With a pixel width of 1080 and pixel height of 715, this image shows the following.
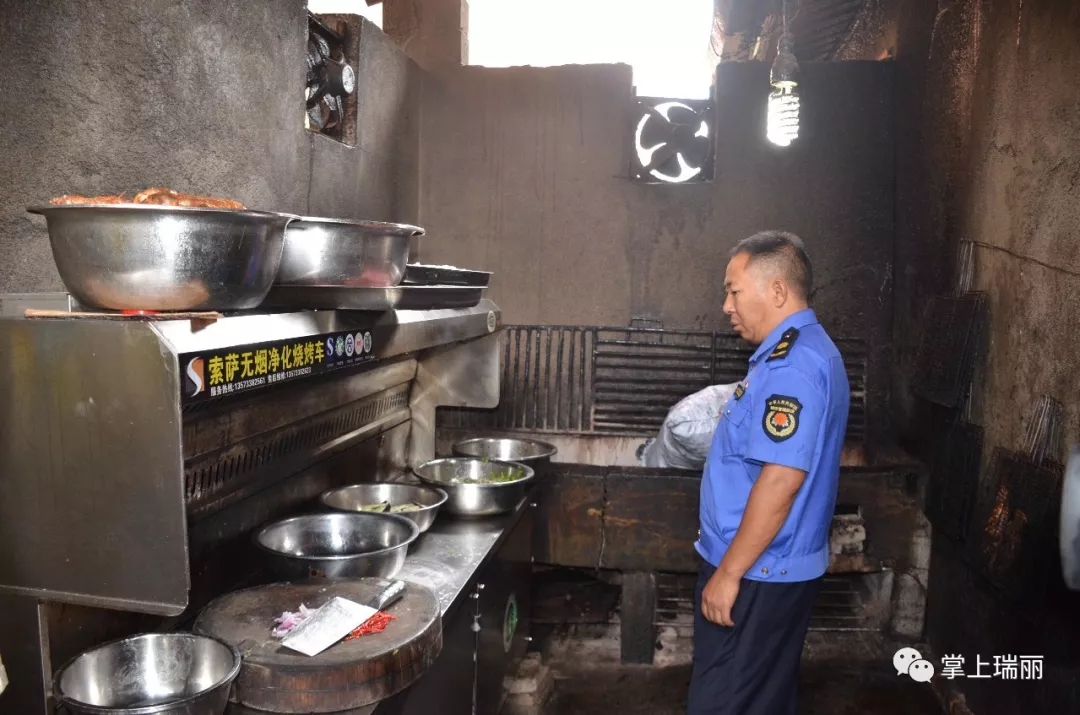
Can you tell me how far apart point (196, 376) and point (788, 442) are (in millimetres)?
1827

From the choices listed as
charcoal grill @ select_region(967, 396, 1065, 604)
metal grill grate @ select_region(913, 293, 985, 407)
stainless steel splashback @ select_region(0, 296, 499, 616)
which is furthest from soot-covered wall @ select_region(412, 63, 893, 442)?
stainless steel splashback @ select_region(0, 296, 499, 616)

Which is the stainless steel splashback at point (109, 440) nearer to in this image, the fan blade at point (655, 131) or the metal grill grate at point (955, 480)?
the metal grill grate at point (955, 480)

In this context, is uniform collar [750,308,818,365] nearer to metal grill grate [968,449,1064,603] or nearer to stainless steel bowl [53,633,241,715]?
metal grill grate [968,449,1064,603]

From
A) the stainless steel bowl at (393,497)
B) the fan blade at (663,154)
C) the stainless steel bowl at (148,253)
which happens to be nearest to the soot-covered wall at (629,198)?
the fan blade at (663,154)

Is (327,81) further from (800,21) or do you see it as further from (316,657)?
(800,21)

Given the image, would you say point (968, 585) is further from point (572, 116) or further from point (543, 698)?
point (572, 116)

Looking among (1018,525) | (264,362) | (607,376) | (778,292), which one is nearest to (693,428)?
(607,376)

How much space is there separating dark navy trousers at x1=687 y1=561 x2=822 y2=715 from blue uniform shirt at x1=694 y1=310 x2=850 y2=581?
0.08 meters

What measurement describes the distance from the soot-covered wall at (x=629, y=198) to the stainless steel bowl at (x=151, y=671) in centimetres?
403

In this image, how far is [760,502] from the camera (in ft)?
8.70

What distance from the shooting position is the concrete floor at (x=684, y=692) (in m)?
4.23

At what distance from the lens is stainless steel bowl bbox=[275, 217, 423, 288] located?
7.41 ft

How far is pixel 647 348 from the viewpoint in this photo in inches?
222

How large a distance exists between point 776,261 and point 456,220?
3.36 meters
